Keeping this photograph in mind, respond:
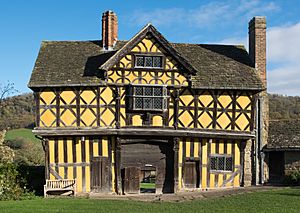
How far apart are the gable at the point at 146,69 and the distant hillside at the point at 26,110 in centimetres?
3466

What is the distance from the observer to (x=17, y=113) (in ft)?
232

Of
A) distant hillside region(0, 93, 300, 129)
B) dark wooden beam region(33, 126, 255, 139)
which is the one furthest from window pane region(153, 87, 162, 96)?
distant hillside region(0, 93, 300, 129)

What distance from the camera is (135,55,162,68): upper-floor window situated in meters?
25.1

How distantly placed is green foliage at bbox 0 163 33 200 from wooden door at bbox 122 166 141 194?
5568 mm

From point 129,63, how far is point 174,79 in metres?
2.92

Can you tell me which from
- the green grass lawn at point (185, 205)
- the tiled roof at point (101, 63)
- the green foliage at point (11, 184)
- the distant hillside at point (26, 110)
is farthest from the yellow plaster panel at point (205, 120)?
the distant hillside at point (26, 110)

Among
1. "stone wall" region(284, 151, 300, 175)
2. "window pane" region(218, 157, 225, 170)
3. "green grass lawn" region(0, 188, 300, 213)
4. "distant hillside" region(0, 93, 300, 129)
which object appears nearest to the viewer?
"green grass lawn" region(0, 188, 300, 213)

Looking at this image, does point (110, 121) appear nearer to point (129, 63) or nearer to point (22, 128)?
point (129, 63)

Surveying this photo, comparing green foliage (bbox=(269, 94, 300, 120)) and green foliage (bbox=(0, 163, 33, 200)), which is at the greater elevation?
green foliage (bbox=(269, 94, 300, 120))

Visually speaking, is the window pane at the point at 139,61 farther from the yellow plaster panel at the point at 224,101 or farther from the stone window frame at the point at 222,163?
the stone window frame at the point at 222,163

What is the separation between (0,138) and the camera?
93.1ft

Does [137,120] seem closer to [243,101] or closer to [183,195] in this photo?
[183,195]

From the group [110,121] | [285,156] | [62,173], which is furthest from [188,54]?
[62,173]

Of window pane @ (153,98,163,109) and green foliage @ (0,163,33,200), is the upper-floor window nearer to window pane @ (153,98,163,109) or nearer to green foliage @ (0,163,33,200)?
window pane @ (153,98,163,109)
